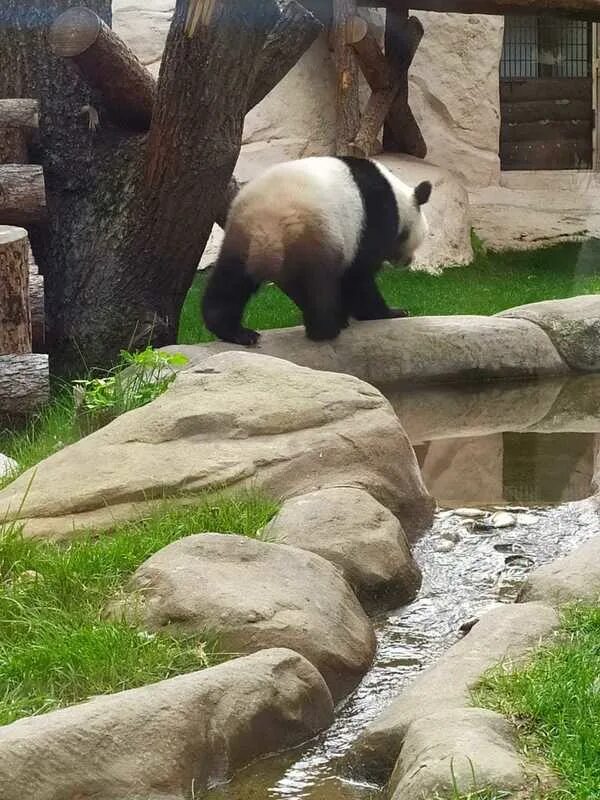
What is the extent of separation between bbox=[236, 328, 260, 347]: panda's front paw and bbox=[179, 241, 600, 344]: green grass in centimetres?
102

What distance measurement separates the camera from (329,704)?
3.35 m

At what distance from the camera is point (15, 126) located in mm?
6742

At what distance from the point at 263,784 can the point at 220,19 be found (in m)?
4.22

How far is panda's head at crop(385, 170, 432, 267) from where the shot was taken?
26.0ft

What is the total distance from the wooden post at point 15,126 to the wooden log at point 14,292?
0.87m

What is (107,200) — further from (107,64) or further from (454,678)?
(454,678)

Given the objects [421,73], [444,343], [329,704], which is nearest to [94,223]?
[444,343]

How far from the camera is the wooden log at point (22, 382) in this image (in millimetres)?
5973

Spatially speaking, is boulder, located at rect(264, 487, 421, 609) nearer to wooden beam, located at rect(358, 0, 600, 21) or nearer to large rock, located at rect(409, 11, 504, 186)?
wooden beam, located at rect(358, 0, 600, 21)

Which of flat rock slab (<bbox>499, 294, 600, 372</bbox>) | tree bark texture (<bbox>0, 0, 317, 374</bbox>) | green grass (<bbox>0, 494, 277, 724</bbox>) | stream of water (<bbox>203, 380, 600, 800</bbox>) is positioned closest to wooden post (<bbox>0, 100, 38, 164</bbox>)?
tree bark texture (<bbox>0, 0, 317, 374</bbox>)

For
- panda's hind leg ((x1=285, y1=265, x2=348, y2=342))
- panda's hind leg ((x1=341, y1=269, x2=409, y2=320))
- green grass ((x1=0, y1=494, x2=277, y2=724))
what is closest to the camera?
green grass ((x1=0, y1=494, x2=277, y2=724))

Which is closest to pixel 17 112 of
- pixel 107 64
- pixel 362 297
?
pixel 107 64

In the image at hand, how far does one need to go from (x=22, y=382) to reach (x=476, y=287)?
213 inches

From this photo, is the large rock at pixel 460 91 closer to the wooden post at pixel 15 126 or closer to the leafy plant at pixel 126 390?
the wooden post at pixel 15 126
